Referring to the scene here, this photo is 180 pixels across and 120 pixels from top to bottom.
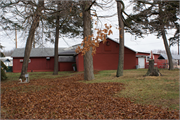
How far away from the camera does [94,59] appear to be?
89.0 feet

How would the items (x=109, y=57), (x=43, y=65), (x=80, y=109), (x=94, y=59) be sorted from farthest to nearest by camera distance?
1. (x=43, y=65)
2. (x=109, y=57)
3. (x=94, y=59)
4. (x=80, y=109)

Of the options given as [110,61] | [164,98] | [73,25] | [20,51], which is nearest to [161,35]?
[110,61]

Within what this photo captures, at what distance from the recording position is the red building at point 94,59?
89.4ft

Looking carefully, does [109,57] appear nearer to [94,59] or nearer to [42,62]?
[94,59]

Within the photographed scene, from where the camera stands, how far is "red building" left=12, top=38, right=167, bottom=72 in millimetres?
27234

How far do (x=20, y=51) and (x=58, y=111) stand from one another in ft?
101

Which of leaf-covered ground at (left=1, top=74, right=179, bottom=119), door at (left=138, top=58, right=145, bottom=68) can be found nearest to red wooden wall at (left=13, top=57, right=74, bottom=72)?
door at (left=138, top=58, right=145, bottom=68)

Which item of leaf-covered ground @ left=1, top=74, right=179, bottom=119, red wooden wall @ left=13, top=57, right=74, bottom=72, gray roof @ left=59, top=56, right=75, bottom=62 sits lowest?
leaf-covered ground @ left=1, top=74, right=179, bottom=119

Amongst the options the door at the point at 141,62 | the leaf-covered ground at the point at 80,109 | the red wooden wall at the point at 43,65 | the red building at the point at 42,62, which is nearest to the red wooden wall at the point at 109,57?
the door at the point at 141,62

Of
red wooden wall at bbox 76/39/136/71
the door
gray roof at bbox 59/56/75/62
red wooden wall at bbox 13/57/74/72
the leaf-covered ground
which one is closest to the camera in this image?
the leaf-covered ground

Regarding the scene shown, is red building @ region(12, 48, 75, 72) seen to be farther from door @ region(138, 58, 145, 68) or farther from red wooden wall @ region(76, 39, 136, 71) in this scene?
door @ region(138, 58, 145, 68)

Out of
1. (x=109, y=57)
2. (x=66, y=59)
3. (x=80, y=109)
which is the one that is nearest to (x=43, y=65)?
(x=66, y=59)

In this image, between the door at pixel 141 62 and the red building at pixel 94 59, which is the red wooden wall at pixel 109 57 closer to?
the red building at pixel 94 59

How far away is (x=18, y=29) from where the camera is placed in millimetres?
15062
